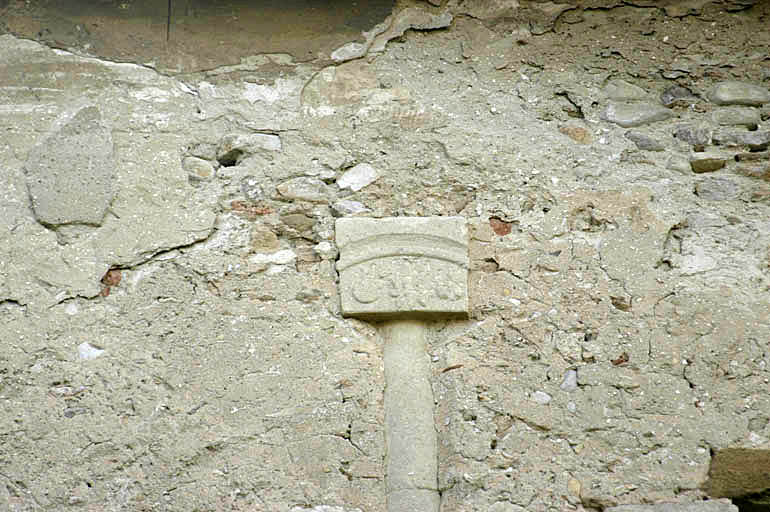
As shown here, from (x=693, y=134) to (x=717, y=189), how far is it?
0.19 m

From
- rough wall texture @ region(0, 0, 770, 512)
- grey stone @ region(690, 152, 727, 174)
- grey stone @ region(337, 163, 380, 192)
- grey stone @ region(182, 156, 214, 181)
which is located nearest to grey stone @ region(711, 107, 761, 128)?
rough wall texture @ region(0, 0, 770, 512)

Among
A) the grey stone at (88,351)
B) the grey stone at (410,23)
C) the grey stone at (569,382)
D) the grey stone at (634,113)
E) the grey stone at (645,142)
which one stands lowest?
the grey stone at (88,351)

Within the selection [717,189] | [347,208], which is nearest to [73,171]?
[347,208]

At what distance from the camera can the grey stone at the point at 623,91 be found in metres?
3.40

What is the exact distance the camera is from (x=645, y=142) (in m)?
3.32

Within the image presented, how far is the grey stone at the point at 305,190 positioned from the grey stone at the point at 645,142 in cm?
92

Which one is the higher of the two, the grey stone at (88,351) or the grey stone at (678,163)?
the grey stone at (678,163)

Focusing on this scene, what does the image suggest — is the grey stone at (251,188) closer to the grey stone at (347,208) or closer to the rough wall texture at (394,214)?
the rough wall texture at (394,214)

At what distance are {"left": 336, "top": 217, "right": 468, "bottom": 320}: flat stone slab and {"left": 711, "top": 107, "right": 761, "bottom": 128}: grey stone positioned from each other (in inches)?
34.4

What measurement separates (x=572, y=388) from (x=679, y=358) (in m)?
0.30

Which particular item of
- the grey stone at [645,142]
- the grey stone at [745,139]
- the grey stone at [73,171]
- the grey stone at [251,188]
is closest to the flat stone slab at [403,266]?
the grey stone at [251,188]

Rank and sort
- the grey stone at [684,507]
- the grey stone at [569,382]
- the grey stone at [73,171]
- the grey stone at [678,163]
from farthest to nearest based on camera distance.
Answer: the grey stone at [678,163] → the grey stone at [73,171] → the grey stone at [569,382] → the grey stone at [684,507]

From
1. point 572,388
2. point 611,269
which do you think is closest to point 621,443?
point 572,388

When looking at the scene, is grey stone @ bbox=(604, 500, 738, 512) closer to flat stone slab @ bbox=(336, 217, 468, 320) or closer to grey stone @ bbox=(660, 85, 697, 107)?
flat stone slab @ bbox=(336, 217, 468, 320)
